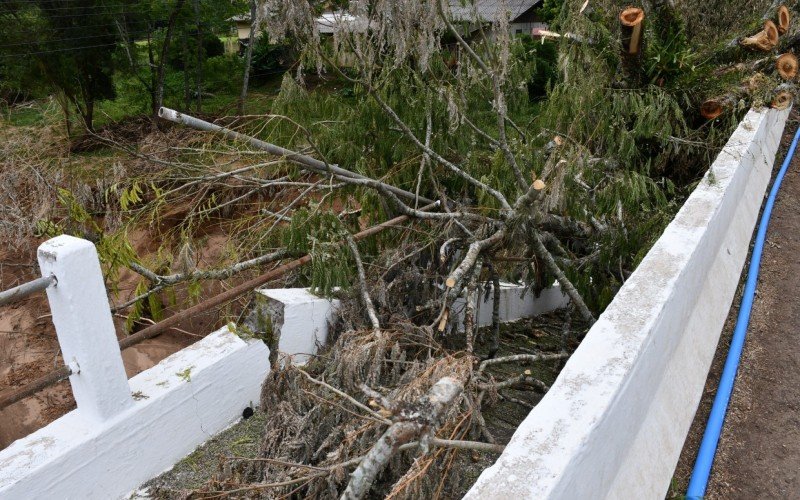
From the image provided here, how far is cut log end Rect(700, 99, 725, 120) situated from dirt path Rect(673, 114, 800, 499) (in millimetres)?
2164

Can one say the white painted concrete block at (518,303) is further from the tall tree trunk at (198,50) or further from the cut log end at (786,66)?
the tall tree trunk at (198,50)

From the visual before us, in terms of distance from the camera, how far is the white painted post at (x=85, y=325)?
3.04m

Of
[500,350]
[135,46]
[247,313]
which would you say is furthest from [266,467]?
[135,46]

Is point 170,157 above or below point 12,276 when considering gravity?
above

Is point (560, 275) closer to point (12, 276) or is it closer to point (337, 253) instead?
point (337, 253)

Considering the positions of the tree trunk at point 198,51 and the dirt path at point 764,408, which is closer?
the dirt path at point 764,408

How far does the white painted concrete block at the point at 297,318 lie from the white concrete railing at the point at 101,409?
1.31 feet

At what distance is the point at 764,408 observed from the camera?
3.61m

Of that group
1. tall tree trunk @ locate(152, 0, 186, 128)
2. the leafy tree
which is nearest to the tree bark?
the leafy tree

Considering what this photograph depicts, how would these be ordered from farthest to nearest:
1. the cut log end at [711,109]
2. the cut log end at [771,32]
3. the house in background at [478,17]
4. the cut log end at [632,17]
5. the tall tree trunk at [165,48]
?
the tall tree trunk at [165,48]
the cut log end at [771,32]
the cut log end at [711,109]
the cut log end at [632,17]
the house in background at [478,17]

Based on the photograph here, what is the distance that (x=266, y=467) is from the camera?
3270mm

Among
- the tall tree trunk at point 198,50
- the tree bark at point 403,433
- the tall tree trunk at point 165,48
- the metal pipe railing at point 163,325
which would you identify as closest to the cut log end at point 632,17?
the metal pipe railing at point 163,325

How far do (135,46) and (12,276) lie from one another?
7871 mm

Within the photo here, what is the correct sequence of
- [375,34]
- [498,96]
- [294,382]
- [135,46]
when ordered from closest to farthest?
[294,382]
[498,96]
[375,34]
[135,46]
